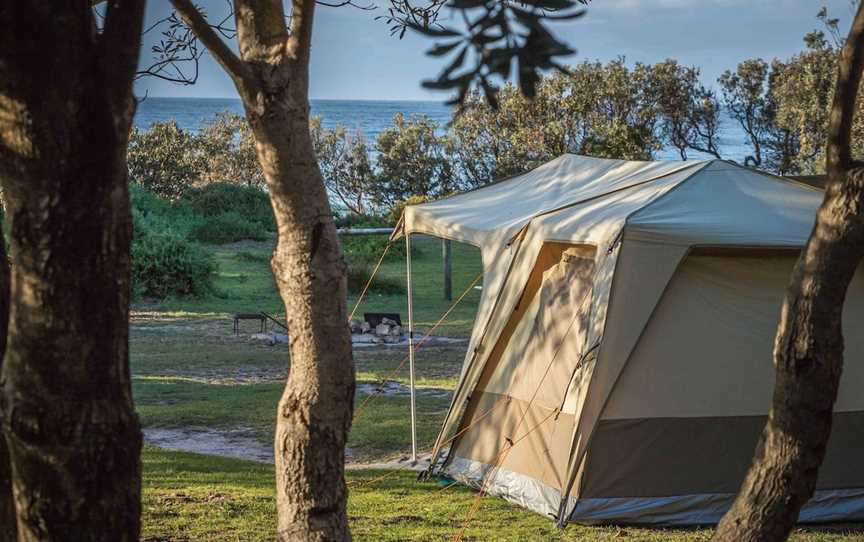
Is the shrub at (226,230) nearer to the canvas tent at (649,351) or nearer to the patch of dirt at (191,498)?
the patch of dirt at (191,498)

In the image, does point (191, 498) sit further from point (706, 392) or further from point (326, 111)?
point (326, 111)

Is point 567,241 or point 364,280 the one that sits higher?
point 567,241

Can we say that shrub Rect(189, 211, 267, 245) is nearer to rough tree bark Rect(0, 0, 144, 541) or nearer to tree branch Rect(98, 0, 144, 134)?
tree branch Rect(98, 0, 144, 134)

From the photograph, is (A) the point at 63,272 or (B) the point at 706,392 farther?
(B) the point at 706,392

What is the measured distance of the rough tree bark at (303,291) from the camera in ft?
14.5

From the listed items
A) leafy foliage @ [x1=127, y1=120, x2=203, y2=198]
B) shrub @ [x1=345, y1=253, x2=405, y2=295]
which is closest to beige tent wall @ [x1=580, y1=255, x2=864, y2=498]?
shrub @ [x1=345, y1=253, x2=405, y2=295]

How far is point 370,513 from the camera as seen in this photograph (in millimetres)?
6910

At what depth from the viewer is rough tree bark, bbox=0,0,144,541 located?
2715 mm

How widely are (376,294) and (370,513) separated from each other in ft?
37.4

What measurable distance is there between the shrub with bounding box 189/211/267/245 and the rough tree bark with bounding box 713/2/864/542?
2033 cm

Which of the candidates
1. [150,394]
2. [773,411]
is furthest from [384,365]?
[773,411]

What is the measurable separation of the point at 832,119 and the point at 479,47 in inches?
73.2

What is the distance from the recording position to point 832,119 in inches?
151

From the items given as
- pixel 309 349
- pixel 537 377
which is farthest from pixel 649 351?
pixel 309 349
